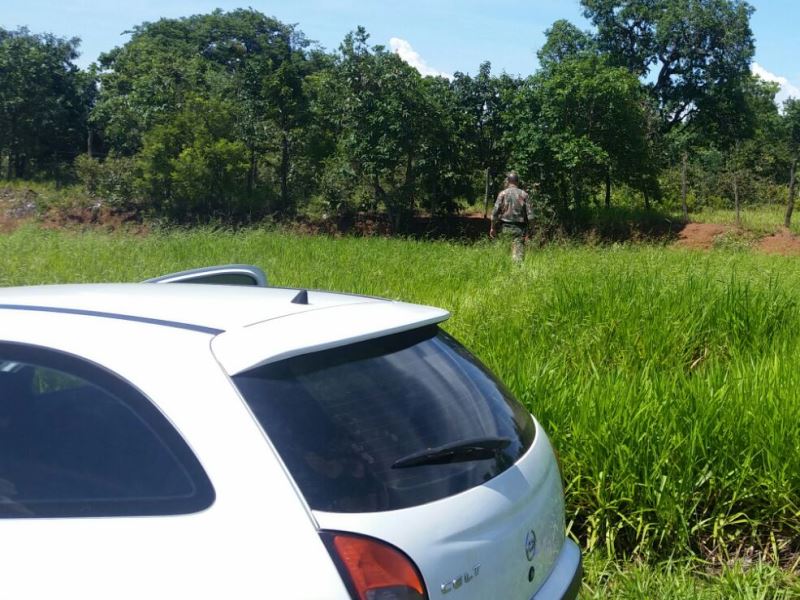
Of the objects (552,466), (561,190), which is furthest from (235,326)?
(561,190)

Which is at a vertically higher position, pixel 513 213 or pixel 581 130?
pixel 581 130

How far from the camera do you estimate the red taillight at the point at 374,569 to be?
5.79ft

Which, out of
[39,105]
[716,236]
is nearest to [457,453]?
[716,236]

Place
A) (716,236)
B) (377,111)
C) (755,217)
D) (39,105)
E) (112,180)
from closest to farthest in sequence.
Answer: (716,236) < (755,217) < (377,111) < (112,180) < (39,105)

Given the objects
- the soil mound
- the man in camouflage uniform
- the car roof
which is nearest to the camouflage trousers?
the man in camouflage uniform

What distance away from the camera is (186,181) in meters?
29.9

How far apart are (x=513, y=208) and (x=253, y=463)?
43.1 ft

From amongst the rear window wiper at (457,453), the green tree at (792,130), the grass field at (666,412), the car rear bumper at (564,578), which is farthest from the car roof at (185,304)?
the green tree at (792,130)

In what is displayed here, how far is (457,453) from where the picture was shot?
210 cm

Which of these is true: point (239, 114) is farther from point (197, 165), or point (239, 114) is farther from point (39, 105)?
point (39, 105)

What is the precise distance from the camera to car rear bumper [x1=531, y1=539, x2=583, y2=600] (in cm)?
234

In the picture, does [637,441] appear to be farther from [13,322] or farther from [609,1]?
[609,1]

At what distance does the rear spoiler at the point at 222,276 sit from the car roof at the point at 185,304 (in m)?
0.51

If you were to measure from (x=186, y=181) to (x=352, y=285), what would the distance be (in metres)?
20.6
